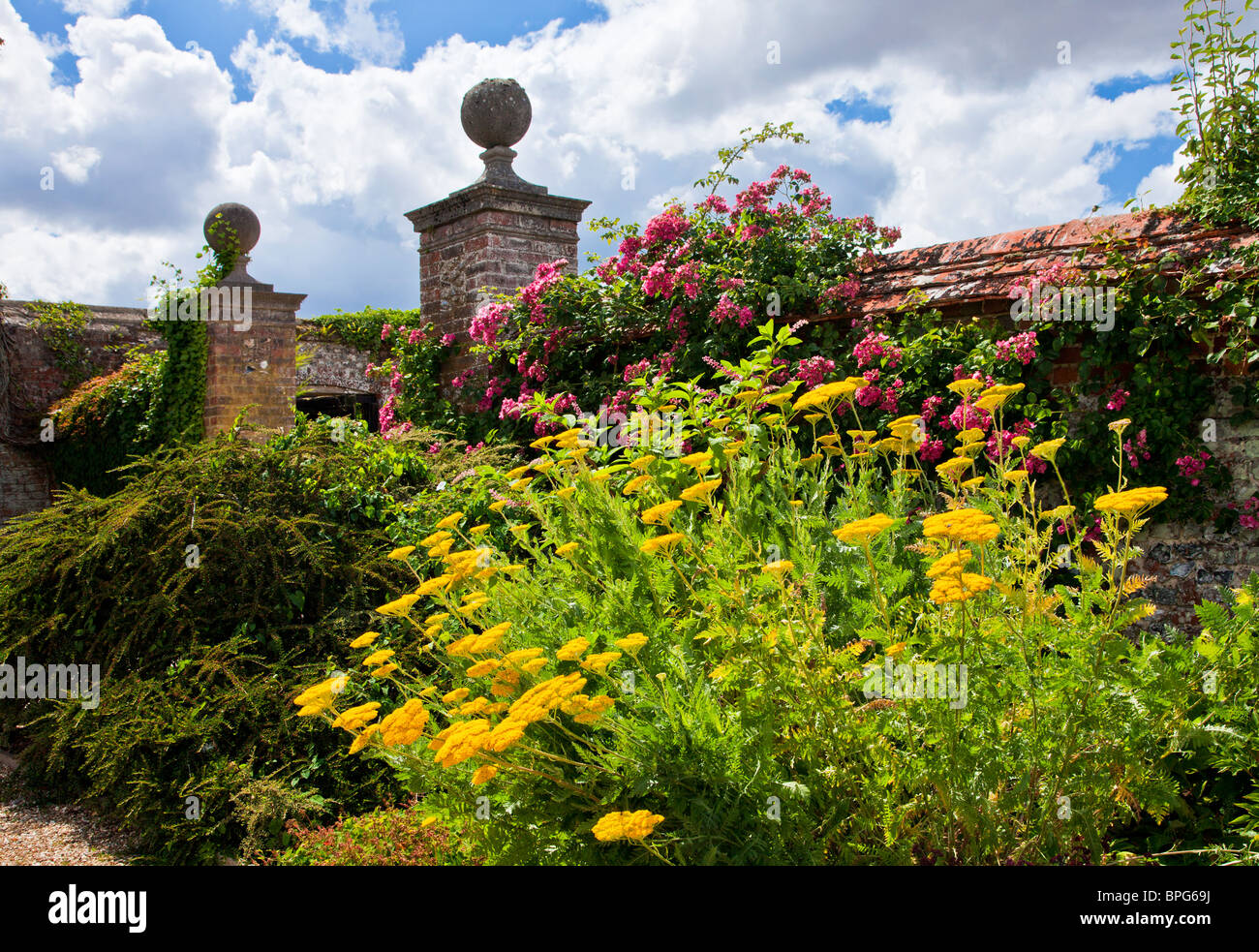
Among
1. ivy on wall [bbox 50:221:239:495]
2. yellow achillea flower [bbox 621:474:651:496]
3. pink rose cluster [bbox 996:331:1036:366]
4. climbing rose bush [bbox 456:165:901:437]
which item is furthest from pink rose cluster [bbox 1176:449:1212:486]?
ivy on wall [bbox 50:221:239:495]

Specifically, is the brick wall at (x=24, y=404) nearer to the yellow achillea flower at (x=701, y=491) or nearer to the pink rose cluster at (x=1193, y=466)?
the yellow achillea flower at (x=701, y=491)

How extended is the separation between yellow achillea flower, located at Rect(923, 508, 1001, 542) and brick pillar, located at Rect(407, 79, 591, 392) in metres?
5.76

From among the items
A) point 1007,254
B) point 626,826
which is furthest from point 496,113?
point 626,826

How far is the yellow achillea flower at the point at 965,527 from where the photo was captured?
76.5 inches

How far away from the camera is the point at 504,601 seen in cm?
298

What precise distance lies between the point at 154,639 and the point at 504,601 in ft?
8.82

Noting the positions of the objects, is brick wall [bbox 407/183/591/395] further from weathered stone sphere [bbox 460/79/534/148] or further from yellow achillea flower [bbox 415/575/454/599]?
yellow achillea flower [bbox 415/575/454/599]

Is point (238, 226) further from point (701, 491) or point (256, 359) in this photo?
point (701, 491)

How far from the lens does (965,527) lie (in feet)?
6.47

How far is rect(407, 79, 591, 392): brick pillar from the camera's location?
7535 mm

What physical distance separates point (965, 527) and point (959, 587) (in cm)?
13

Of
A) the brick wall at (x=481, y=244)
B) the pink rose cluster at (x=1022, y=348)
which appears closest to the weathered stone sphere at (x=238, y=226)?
the brick wall at (x=481, y=244)
